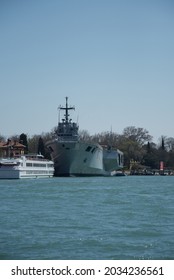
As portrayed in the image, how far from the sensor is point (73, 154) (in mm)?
80750

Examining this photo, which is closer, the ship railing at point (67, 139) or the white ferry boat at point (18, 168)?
the white ferry boat at point (18, 168)

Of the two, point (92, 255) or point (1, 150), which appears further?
point (1, 150)

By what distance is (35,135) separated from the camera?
12762 cm

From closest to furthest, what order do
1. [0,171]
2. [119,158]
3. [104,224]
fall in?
[104,224], [0,171], [119,158]

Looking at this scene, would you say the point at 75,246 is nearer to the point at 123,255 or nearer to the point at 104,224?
the point at 123,255

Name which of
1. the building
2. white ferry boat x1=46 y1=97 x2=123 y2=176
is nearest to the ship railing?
white ferry boat x1=46 y1=97 x2=123 y2=176

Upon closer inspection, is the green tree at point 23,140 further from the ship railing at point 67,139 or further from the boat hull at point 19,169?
the boat hull at point 19,169

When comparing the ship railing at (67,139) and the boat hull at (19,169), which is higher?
the ship railing at (67,139)

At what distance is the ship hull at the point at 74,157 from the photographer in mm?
80625

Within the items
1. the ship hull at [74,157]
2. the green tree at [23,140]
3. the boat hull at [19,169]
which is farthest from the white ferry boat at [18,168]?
the green tree at [23,140]

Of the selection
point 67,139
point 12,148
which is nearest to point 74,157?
point 67,139

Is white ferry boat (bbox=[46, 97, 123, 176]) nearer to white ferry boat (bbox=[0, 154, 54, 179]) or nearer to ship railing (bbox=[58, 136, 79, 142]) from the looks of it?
ship railing (bbox=[58, 136, 79, 142])
